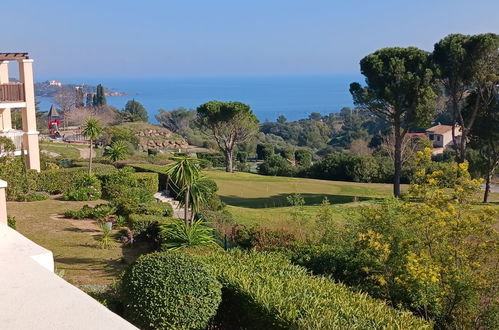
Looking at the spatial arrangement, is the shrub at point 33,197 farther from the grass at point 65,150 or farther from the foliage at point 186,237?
the grass at point 65,150

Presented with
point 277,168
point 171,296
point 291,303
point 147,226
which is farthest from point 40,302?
point 277,168

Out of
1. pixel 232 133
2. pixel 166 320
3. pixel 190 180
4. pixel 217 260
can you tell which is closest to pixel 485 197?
pixel 232 133

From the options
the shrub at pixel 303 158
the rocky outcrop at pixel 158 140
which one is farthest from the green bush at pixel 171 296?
the rocky outcrop at pixel 158 140

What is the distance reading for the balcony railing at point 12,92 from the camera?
82.3 ft

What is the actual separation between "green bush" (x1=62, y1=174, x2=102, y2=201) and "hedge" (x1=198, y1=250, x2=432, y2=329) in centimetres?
1389

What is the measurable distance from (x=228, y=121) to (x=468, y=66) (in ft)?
65.7

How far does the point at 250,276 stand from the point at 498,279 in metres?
4.22

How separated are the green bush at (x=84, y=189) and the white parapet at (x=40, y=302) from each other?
618 inches

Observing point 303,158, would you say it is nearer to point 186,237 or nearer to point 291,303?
point 186,237

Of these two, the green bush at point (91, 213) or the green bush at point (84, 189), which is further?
the green bush at point (84, 189)

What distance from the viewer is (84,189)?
70.8 ft

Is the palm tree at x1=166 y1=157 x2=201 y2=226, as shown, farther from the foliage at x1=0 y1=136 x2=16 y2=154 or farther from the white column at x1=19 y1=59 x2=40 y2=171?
the white column at x1=19 y1=59 x2=40 y2=171

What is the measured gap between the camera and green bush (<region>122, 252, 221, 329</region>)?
7098mm

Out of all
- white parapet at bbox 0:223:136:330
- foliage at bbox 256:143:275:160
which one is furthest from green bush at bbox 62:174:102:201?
foliage at bbox 256:143:275:160
